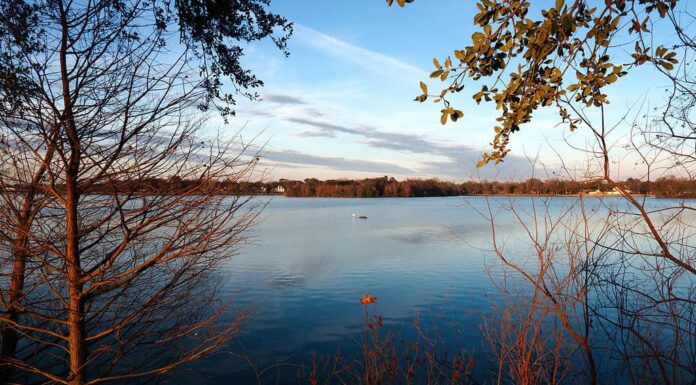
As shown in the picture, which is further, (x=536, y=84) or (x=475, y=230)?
(x=475, y=230)

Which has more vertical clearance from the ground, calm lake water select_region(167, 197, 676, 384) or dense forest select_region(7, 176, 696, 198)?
dense forest select_region(7, 176, 696, 198)

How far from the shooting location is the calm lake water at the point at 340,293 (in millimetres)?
8969

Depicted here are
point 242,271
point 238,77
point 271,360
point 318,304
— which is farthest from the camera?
point 242,271

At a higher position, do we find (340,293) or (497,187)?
(497,187)

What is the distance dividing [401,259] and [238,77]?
46.6ft

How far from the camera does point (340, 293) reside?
13414 mm

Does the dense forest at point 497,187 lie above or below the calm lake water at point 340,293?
above

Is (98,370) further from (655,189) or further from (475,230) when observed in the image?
(475,230)

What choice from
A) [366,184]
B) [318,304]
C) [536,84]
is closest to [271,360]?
[318,304]

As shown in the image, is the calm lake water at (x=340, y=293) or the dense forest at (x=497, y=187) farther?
the calm lake water at (x=340, y=293)

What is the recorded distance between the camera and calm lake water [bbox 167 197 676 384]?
8969 mm

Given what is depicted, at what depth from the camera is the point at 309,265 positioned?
1775 centimetres

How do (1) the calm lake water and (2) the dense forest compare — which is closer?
(2) the dense forest

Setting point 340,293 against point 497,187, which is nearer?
point 497,187
